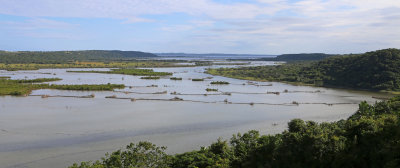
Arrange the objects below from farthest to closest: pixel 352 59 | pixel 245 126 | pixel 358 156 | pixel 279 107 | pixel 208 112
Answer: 1. pixel 352 59
2. pixel 279 107
3. pixel 208 112
4. pixel 245 126
5. pixel 358 156

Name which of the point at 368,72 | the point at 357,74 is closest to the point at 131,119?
the point at 357,74

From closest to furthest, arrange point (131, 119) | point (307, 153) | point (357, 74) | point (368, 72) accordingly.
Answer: point (307, 153) < point (131, 119) < point (368, 72) < point (357, 74)

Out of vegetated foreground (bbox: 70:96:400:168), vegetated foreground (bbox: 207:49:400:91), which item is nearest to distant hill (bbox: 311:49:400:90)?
vegetated foreground (bbox: 207:49:400:91)

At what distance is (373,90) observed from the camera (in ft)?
164

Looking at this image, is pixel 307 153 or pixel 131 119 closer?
pixel 307 153

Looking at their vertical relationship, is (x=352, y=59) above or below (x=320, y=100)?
above

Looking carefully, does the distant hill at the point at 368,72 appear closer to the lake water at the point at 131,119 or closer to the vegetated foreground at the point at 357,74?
the vegetated foreground at the point at 357,74

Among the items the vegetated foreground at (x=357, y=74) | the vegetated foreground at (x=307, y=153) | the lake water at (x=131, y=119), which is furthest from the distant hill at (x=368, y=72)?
the vegetated foreground at (x=307, y=153)

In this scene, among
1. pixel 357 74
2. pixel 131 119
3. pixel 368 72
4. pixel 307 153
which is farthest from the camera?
pixel 357 74

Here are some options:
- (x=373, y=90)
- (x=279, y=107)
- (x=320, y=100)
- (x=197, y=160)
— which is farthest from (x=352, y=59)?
(x=197, y=160)

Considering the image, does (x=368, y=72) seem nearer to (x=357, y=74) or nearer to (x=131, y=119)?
(x=357, y=74)

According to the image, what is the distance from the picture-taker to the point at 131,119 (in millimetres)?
28109

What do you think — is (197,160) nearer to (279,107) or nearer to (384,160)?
(384,160)

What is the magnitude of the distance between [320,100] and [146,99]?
75.8 ft
